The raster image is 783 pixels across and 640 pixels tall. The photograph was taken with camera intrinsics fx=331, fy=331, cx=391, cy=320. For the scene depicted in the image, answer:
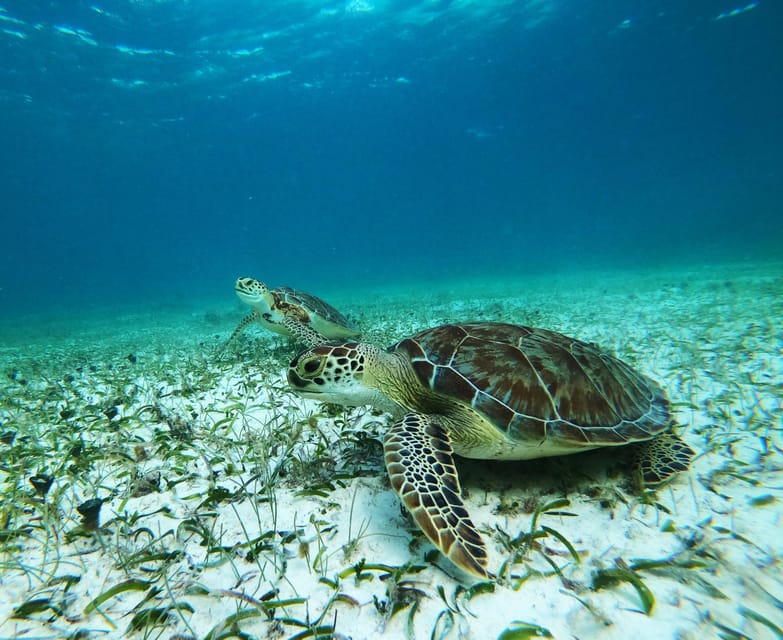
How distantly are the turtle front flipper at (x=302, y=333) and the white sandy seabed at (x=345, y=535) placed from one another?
6.71 feet

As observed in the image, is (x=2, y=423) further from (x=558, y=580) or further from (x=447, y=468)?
(x=558, y=580)

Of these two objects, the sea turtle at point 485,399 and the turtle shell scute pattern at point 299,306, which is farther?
the turtle shell scute pattern at point 299,306

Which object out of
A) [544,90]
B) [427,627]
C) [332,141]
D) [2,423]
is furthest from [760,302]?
[332,141]

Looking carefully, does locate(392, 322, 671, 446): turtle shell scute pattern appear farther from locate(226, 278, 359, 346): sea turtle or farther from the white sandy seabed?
locate(226, 278, 359, 346): sea turtle

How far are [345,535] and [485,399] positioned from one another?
1.16 metres

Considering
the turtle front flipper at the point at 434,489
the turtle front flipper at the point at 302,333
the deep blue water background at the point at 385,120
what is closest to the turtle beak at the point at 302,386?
the turtle front flipper at the point at 434,489

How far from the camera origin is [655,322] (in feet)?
22.7

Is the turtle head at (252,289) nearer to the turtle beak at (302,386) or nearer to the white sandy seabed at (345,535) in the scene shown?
the white sandy seabed at (345,535)

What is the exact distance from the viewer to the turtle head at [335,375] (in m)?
2.39

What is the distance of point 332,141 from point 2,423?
83466 mm

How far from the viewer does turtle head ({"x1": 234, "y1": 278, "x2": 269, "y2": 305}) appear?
→ 5.97 meters

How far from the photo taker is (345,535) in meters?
1.85

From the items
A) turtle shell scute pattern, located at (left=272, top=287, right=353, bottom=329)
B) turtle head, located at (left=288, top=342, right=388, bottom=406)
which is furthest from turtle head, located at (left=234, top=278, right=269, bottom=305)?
turtle head, located at (left=288, top=342, right=388, bottom=406)

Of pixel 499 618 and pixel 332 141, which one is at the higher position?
pixel 332 141
